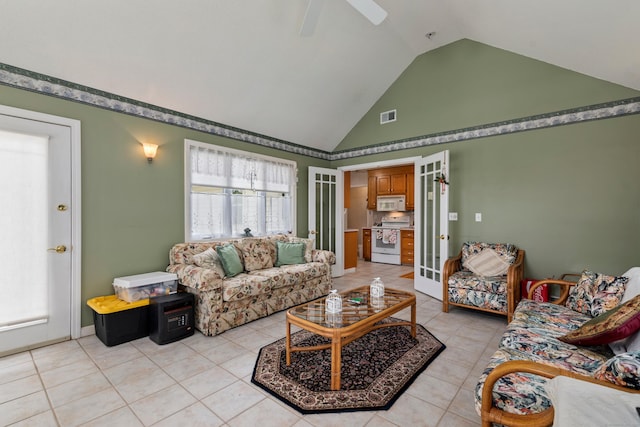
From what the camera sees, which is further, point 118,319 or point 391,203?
point 391,203

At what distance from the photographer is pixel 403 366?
2.42 m

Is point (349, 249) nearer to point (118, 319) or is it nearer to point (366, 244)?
point (366, 244)

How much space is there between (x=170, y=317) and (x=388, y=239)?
18.3 ft

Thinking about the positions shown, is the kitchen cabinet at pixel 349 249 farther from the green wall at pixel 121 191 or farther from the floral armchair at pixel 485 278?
the green wall at pixel 121 191

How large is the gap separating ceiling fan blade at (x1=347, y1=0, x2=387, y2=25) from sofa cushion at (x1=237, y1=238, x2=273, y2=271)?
3.09 m

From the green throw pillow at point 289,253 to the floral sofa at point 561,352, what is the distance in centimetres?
287

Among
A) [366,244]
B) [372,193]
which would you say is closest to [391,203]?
[372,193]

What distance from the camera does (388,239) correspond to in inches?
291

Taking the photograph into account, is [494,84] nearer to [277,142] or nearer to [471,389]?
[277,142]

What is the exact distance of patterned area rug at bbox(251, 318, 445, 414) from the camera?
198cm

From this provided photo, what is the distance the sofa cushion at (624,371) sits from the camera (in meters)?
1.05

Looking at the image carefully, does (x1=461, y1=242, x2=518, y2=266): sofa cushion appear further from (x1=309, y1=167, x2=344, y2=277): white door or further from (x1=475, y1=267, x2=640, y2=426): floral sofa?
(x1=309, y1=167, x2=344, y2=277): white door

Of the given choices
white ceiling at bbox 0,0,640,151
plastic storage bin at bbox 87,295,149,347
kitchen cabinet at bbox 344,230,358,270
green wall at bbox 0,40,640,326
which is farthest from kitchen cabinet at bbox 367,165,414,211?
plastic storage bin at bbox 87,295,149,347

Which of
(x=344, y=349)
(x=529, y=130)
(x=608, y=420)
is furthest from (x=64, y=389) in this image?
(x=529, y=130)
